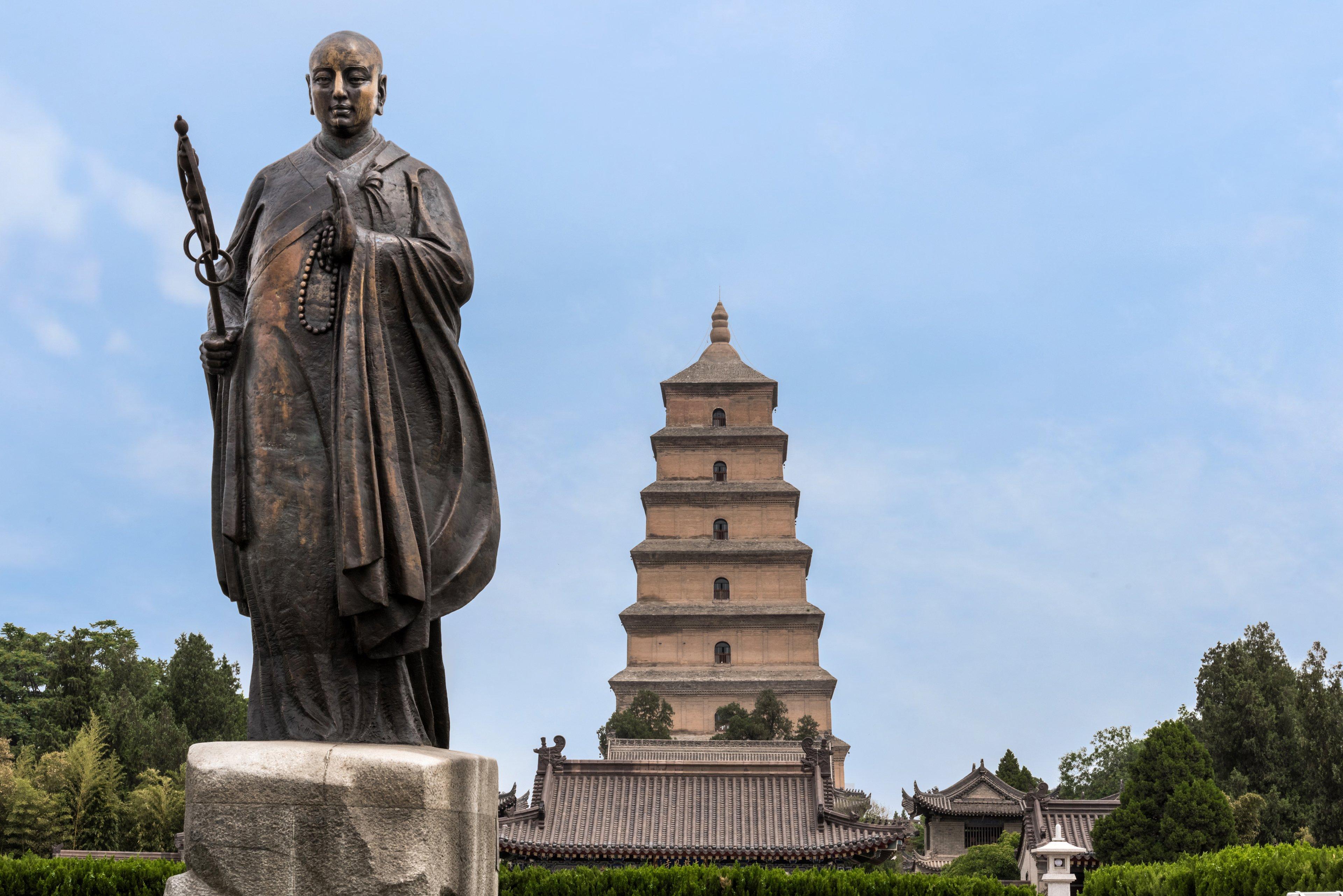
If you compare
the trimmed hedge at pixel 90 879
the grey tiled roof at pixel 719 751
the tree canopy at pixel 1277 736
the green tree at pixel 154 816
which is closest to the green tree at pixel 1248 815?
the tree canopy at pixel 1277 736

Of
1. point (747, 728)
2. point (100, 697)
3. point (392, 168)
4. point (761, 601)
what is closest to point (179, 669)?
point (100, 697)

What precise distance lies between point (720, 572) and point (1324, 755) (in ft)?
70.3

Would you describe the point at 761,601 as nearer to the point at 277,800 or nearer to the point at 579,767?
the point at 579,767

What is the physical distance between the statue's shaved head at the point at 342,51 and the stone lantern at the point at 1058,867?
17.7 m

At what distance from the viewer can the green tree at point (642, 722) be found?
4250 centimetres

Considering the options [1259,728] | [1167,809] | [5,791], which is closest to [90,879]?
[5,791]

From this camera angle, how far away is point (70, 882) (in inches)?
493

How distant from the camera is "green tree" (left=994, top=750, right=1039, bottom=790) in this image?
46.3 metres

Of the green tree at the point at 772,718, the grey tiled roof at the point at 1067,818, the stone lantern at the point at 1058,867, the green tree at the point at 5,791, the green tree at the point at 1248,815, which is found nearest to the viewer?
A: the stone lantern at the point at 1058,867

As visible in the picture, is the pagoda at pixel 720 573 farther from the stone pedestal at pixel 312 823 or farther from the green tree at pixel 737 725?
the stone pedestal at pixel 312 823

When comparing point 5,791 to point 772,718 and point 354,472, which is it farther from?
point 354,472

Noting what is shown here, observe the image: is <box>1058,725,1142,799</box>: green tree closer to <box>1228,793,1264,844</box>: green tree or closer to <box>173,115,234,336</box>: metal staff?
<box>1228,793,1264,844</box>: green tree

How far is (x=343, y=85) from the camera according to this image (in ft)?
14.9

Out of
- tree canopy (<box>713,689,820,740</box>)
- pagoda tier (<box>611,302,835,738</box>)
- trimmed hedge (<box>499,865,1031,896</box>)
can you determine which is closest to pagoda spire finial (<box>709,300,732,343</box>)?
Result: pagoda tier (<box>611,302,835,738</box>)
